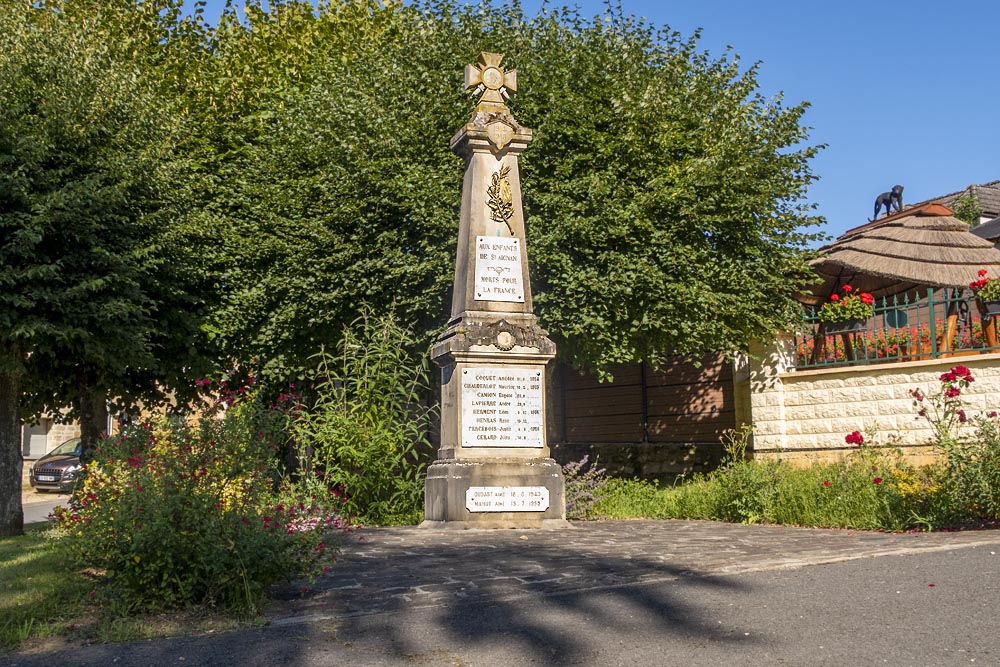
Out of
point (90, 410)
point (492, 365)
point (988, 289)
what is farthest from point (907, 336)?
point (90, 410)

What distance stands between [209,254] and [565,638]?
40.6 ft

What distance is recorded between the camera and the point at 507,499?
33.1 ft

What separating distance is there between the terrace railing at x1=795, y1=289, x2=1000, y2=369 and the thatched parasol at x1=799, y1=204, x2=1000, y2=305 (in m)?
0.49

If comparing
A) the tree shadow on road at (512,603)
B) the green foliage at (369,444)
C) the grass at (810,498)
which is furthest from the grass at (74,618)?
the grass at (810,498)

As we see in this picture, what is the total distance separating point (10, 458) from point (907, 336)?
1313 centimetres

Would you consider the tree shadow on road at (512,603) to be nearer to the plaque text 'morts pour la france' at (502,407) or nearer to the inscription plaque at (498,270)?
the plaque text 'morts pour la france' at (502,407)

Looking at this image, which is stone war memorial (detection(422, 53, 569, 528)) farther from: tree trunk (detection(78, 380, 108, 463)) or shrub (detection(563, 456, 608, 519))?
tree trunk (detection(78, 380, 108, 463))

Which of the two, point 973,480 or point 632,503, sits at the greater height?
point 973,480

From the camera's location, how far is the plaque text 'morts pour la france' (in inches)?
407

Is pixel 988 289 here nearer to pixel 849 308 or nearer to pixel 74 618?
pixel 849 308

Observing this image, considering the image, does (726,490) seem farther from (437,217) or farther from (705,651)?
(705,651)

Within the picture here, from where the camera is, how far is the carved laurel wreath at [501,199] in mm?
10977

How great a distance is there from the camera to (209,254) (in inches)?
611

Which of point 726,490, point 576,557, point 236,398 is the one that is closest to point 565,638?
point 576,557
